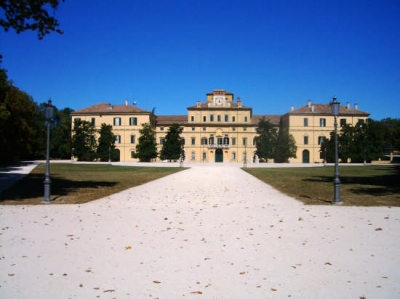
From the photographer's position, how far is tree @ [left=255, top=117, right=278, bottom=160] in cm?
6569

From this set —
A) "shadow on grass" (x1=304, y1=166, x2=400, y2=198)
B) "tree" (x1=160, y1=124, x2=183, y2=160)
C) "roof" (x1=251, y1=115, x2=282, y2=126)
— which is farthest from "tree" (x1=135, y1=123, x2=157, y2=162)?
"shadow on grass" (x1=304, y1=166, x2=400, y2=198)

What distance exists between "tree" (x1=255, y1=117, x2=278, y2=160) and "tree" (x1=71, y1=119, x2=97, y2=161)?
2997 cm

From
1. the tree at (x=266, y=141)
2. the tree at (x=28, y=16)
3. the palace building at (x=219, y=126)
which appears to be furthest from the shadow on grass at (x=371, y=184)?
the palace building at (x=219, y=126)

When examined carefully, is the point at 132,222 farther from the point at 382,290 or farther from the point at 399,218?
the point at 399,218

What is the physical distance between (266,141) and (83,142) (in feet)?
107

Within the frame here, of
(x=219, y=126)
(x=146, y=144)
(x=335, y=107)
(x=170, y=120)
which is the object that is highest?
(x=170, y=120)

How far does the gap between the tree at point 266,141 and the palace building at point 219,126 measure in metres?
3.13

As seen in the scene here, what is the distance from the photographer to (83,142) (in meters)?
61.1

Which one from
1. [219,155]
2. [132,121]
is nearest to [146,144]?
[132,121]

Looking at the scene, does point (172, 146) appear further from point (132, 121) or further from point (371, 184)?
point (371, 184)

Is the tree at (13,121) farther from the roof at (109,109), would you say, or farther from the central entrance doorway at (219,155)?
the central entrance doorway at (219,155)

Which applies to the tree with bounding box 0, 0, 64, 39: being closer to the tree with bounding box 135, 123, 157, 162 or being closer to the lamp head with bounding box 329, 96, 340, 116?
the lamp head with bounding box 329, 96, 340, 116

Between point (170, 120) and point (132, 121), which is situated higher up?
point (170, 120)

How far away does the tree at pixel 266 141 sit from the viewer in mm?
65688
